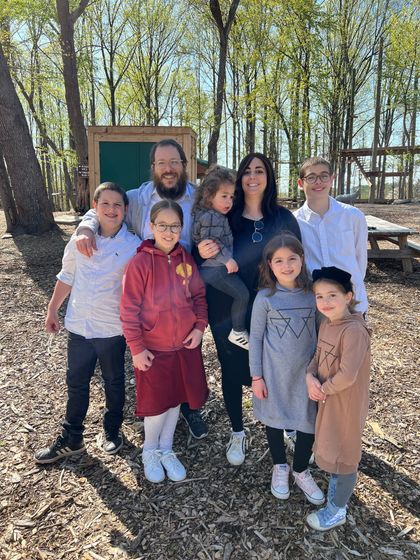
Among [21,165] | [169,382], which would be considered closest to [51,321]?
[169,382]

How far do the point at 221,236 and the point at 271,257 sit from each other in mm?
369

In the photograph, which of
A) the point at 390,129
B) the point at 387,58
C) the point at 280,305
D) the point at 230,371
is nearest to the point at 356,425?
the point at 280,305

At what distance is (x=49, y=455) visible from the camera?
102 inches

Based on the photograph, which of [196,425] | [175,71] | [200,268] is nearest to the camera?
[200,268]

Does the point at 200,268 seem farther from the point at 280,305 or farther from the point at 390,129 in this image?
the point at 390,129

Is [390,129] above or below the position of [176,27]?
below

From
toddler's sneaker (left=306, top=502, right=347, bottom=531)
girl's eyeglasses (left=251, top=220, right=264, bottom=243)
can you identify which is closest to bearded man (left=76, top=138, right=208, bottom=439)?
girl's eyeglasses (left=251, top=220, right=264, bottom=243)

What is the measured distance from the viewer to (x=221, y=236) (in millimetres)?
2389

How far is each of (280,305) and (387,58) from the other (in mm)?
28351

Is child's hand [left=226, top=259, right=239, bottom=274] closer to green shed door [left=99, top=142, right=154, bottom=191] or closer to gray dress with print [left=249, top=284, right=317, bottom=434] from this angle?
gray dress with print [left=249, top=284, right=317, bottom=434]

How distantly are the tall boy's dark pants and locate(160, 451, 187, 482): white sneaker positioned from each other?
446 mm

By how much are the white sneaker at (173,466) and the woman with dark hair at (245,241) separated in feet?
1.03

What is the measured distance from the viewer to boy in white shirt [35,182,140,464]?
2.47 m

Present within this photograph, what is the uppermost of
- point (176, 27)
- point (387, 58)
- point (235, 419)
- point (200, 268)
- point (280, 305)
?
point (176, 27)
